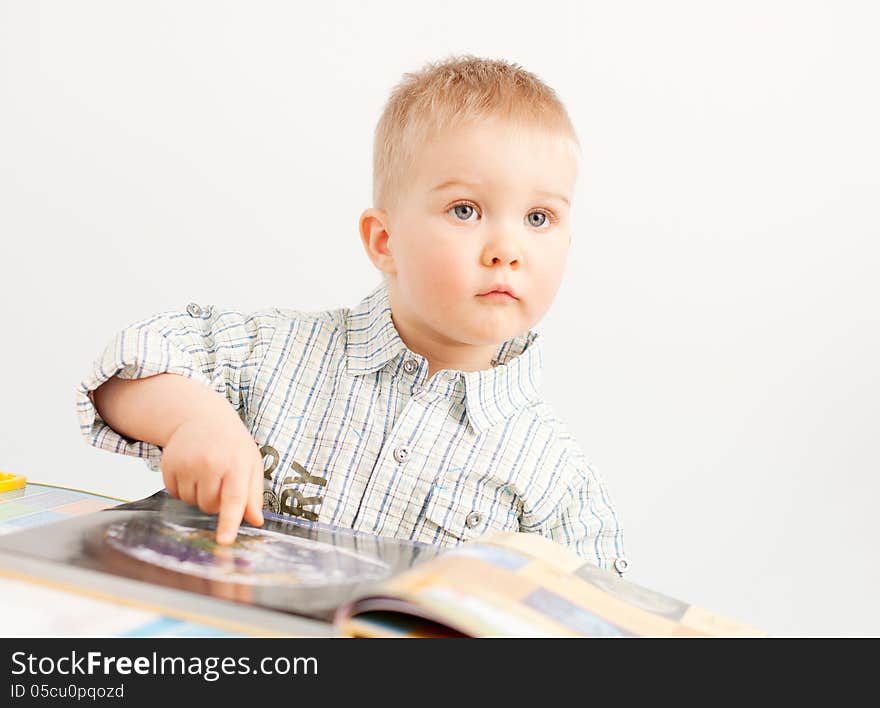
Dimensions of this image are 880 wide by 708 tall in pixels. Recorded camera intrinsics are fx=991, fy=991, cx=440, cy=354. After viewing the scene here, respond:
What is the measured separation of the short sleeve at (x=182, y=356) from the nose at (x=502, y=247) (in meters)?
0.25

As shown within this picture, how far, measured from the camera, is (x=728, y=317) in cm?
172

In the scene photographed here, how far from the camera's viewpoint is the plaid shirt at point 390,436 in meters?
0.92

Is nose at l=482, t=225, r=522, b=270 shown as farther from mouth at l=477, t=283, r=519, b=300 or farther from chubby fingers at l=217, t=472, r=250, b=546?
chubby fingers at l=217, t=472, r=250, b=546

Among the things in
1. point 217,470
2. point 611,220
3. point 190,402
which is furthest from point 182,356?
point 611,220

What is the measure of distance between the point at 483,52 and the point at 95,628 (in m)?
1.42

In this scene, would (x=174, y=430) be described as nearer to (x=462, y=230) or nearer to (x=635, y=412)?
(x=462, y=230)

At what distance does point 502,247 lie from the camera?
883 millimetres

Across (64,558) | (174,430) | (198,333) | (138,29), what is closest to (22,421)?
(138,29)

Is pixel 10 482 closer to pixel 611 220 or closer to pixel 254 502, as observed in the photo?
pixel 254 502

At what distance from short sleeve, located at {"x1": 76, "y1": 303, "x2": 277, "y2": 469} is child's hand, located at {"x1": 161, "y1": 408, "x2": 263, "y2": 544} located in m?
0.10

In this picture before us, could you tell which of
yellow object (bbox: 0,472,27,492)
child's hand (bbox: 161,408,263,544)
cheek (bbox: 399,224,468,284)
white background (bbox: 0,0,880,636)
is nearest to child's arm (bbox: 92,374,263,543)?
child's hand (bbox: 161,408,263,544)

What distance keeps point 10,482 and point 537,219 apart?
0.53m

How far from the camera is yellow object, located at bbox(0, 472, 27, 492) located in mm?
873

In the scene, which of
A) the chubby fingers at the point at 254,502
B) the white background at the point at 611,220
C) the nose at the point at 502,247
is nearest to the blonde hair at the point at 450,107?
the nose at the point at 502,247
